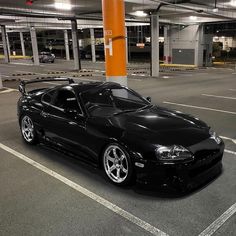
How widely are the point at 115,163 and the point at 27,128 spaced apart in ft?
8.66

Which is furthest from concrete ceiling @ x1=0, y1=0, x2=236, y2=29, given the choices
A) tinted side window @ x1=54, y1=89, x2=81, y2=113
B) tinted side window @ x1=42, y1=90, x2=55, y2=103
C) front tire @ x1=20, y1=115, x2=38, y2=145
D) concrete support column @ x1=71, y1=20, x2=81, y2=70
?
tinted side window @ x1=54, y1=89, x2=81, y2=113

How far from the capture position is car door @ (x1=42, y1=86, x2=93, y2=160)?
4547 millimetres

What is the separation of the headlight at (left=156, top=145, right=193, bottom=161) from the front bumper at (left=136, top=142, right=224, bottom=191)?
3.1 inches

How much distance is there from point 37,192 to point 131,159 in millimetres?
1408

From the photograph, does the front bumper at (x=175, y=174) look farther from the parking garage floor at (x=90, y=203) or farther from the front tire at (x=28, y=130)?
the front tire at (x=28, y=130)

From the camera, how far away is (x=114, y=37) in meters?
7.27

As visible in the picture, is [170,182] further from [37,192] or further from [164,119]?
[37,192]

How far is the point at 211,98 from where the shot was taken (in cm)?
1120

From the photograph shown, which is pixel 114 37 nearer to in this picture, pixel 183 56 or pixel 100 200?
pixel 100 200

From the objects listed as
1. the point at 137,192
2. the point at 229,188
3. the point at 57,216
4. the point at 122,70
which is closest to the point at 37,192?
the point at 57,216

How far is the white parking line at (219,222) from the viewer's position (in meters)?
3.09

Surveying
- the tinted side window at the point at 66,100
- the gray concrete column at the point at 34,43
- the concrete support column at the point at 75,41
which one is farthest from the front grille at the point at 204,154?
the gray concrete column at the point at 34,43

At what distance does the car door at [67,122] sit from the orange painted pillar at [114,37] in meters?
2.60

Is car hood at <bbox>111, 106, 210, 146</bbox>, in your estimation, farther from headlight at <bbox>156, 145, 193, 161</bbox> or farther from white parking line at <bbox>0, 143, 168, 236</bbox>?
white parking line at <bbox>0, 143, 168, 236</bbox>
